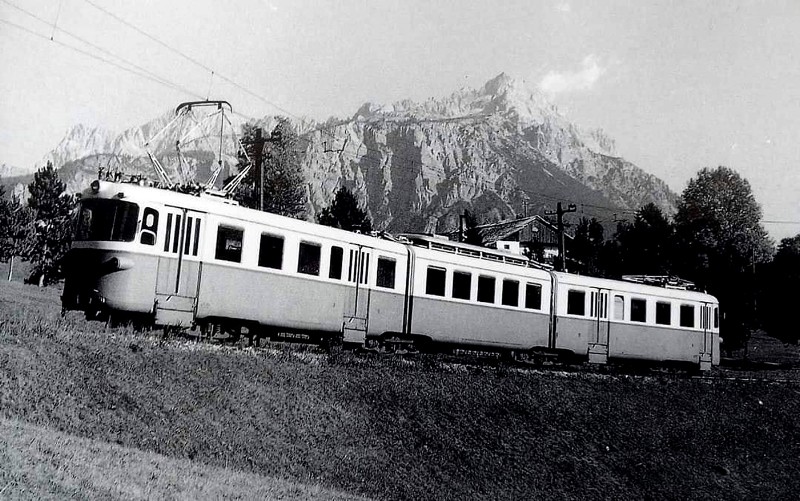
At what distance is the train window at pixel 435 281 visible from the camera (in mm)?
20516

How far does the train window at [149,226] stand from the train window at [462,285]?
9.68m

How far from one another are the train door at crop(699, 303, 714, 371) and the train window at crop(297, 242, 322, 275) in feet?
58.4

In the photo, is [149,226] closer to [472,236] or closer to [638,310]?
[638,310]

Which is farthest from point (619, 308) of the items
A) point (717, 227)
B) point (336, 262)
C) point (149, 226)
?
point (717, 227)

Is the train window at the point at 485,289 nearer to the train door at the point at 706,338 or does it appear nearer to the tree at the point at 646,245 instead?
the train door at the point at 706,338

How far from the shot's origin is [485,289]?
21984mm

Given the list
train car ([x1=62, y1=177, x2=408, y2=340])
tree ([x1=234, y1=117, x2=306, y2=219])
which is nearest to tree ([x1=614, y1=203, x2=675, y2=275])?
tree ([x1=234, y1=117, x2=306, y2=219])

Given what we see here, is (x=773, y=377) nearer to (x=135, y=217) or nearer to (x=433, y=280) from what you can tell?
(x=433, y=280)

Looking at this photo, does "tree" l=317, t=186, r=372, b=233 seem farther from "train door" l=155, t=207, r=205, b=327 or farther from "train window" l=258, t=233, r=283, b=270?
"train door" l=155, t=207, r=205, b=327

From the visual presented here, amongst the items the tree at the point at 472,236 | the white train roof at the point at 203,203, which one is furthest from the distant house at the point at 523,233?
the white train roof at the point at 203,203

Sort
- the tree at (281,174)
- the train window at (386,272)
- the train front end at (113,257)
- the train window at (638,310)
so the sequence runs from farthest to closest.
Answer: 1. the tree at (281,174)
2. the train window at (638,310)
3. the train window at (386,272)
4. the train front end at (113,257)

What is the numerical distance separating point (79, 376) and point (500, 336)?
14.2m

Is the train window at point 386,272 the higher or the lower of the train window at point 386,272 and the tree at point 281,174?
the lower

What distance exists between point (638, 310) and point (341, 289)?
13.2 m
